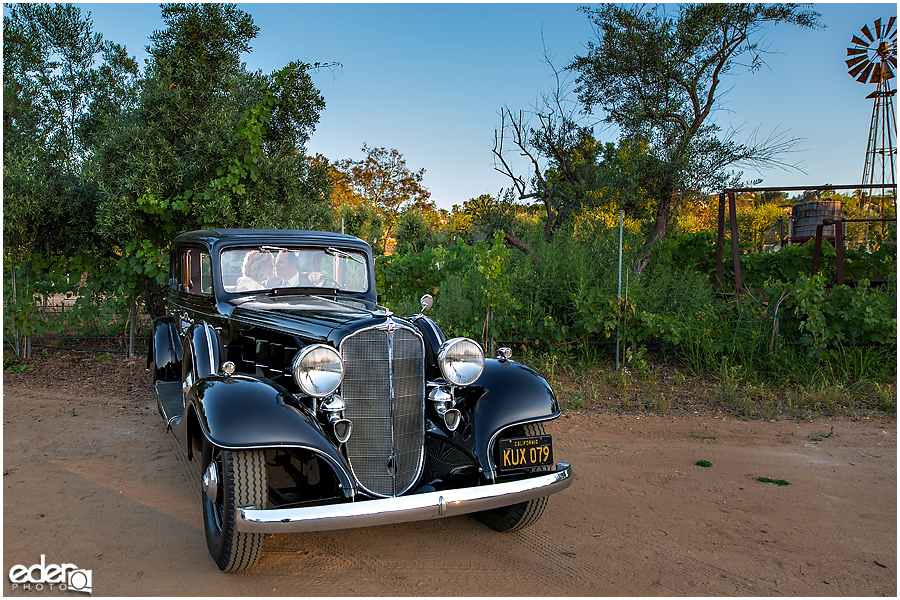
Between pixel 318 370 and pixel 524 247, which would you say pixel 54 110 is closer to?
pixel 524 247

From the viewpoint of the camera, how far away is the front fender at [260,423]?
2.79m

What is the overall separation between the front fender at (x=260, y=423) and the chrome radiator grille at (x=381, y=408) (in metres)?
0.17

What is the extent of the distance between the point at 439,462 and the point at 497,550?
1.77ft

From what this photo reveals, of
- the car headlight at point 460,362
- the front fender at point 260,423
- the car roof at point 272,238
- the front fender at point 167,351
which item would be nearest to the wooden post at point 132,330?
the front fender at point 167,351

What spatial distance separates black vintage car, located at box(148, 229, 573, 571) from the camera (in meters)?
2.80

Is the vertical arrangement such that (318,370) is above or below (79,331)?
above

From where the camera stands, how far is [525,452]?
3.24m

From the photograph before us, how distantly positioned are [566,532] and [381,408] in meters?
1.27

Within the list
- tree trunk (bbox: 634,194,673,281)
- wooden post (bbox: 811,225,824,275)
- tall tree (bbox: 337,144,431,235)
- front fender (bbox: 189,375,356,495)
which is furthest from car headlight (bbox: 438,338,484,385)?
tall tree (bbox: 337,144,431,235)

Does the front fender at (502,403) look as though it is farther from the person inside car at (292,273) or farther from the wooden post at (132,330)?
the wooden post at (132,330)

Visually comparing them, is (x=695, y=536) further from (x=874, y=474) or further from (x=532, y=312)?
(x=532, y=312)

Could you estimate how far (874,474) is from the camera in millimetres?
4387

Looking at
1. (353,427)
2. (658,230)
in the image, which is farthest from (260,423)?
(658,230)

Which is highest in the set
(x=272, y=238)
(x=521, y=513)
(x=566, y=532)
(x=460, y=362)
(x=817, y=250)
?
(x=817, y=250)
